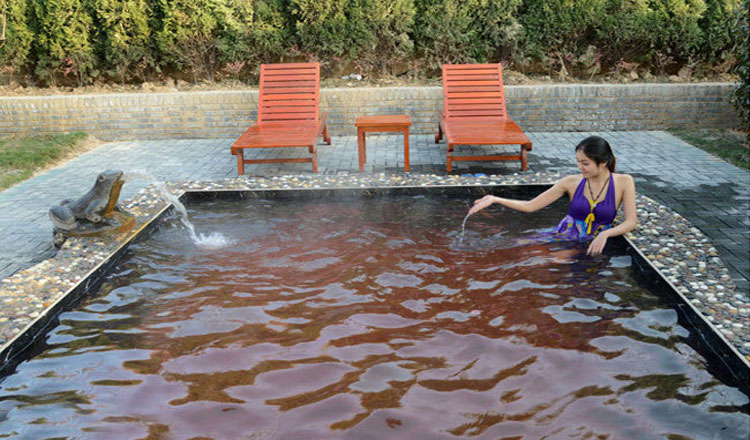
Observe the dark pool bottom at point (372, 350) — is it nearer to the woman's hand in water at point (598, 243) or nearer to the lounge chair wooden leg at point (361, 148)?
the woman's hand in water at point (598, 243)

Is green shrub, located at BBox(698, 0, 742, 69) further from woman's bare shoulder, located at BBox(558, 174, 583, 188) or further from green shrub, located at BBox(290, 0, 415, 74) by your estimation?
woman's bare shoulder, located at BBox(558, 174, 583, 188)

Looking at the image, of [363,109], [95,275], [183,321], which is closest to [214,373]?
[183,321]

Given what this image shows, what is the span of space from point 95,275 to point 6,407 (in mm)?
1596

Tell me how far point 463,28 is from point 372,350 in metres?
8.78

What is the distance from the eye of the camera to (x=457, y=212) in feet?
21.4

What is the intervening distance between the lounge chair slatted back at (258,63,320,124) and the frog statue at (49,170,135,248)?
13.0ft

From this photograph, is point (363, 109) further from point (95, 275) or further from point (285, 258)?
point (95, 275)

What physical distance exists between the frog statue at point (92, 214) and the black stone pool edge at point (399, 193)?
29cm

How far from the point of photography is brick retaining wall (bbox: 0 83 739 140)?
10.6 metres

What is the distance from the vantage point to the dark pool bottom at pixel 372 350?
11.3 ft

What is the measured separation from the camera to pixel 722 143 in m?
9.50

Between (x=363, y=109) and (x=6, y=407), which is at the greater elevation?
(x=363, y=109)

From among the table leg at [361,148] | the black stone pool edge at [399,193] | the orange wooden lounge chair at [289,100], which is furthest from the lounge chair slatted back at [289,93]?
the black stone pool edge at [399,193]

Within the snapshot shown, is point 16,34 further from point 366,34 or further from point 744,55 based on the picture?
point 744,55
